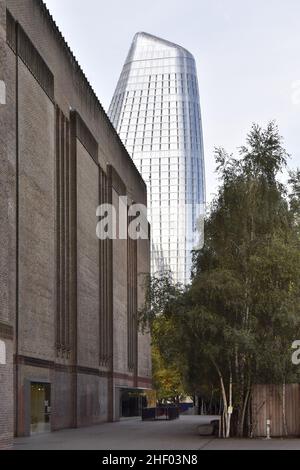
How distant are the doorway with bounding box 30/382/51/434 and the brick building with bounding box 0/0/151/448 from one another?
3.9 inches

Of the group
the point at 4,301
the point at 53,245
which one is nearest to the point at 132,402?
the point at 53,245

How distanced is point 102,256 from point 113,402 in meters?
11.3

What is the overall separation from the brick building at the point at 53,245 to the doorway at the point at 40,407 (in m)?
0.10

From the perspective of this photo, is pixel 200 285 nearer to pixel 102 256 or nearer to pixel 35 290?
pixel 35 290

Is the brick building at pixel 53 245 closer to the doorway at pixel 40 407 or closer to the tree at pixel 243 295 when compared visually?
the doorway at pixel 40 407

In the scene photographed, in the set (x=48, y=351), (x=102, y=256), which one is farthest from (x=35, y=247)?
(x=102, y=256)

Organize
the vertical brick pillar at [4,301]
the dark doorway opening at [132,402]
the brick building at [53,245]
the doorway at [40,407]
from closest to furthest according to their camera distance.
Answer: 1. the vertical brick pillar at [4,301]
2. the brick building at [53,245]
3. the doorway at [40,407]
4. the dark doorway opening at [132,402]

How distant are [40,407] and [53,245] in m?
8.94

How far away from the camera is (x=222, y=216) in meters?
45.1

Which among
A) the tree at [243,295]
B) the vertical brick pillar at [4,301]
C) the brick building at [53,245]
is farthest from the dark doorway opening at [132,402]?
the vertical brick pillar at [4,301]

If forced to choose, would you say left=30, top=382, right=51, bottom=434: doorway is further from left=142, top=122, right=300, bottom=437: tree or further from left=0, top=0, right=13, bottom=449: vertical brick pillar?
left=0, top=0, right=13, bottom=449: vertical brick pillar

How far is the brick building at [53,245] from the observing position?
3898 centimetres

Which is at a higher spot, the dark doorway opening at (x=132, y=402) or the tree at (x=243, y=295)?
the tree at (x=243, y=295)

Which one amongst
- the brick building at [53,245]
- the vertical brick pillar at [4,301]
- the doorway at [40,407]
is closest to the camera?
the vertical brick pillar at [4,301]
